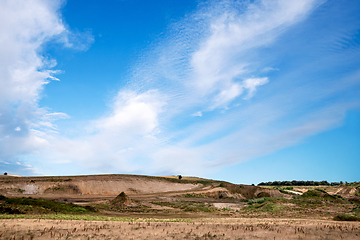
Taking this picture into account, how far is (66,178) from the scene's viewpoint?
65.6 meters

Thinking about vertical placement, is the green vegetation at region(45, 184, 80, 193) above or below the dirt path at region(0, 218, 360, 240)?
above

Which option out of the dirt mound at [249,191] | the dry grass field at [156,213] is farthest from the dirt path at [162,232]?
the dirt mound at [249,191]

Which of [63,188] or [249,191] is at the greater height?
[63,188]

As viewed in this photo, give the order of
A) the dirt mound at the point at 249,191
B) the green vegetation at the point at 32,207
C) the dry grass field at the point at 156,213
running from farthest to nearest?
the dirt mound at the point at 249,191 → the green vegetation at the point at 32,207 → the dry grass field at the point at 156,213

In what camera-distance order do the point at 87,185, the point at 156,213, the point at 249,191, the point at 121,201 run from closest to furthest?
1. the point at 156,213
2. the point at 121,201
3. the point at 87,185
4. the point at 249,191

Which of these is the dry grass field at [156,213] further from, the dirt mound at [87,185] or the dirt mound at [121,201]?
the dirt mound at [121,201]

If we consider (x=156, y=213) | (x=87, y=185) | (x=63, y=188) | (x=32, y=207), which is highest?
(x=87, y=185)

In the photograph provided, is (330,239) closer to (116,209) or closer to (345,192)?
(116,209)

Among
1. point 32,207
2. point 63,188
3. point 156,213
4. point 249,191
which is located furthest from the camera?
point 249,191

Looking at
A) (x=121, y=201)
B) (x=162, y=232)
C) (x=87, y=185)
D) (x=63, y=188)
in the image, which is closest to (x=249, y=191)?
(x=121, y=201)

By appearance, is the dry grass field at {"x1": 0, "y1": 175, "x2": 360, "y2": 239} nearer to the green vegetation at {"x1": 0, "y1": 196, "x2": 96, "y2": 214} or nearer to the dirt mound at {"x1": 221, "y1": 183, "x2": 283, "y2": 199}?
the green vegetation at {"x1": 0, "y1": 196, "x2": 96, "y2": 214}

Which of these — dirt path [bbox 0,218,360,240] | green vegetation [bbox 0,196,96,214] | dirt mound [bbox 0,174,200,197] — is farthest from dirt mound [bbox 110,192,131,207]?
dirt path [bbox 0,218,360,240]

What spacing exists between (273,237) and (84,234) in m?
11.8

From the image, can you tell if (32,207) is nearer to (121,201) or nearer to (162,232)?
(121,201)
